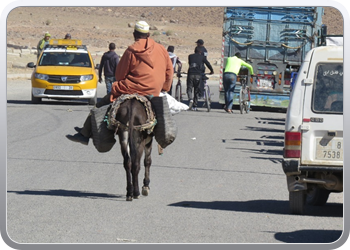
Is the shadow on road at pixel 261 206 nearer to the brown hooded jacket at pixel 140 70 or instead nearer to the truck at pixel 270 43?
the brown hooded jacket at pixel 140 70

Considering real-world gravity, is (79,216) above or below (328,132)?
below

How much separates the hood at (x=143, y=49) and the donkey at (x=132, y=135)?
499mm

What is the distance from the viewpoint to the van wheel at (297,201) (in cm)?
873

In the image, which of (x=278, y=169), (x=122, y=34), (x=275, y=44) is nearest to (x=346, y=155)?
(x=278, y=169)

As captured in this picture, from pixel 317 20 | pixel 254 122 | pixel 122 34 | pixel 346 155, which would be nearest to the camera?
pixel 346 155

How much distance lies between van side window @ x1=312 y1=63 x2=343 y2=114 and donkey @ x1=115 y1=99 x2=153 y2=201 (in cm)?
220

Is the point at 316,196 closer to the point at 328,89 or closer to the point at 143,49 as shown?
the point at 328,89

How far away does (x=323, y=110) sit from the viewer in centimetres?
796

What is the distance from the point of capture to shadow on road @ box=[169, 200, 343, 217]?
28.9 feet

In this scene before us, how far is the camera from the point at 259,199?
9.95 metres

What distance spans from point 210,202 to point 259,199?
0.67 meters

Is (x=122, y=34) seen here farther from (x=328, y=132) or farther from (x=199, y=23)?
(x=328, y=132)

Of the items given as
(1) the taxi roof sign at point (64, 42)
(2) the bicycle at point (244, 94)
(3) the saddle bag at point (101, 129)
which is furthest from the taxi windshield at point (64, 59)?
(3) the saddle bag at point (101, 129)

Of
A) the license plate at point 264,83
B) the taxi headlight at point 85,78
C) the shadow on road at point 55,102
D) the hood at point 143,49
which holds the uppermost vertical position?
the hood at point 143,49
